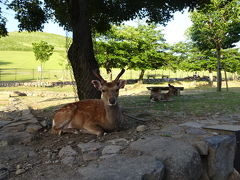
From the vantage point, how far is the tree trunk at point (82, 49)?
270 inches

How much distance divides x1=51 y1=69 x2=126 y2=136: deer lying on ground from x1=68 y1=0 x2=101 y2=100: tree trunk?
5.08 ft

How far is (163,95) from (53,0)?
642cm

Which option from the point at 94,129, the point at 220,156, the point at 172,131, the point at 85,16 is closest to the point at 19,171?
the point at 94,129

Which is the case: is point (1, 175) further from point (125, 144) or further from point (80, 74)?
point (80, 74)

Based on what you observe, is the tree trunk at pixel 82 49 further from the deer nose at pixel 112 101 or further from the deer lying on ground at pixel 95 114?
the deer nose at pixel 112 101

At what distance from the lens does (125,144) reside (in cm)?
429

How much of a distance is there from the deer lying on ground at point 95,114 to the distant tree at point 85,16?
167cm

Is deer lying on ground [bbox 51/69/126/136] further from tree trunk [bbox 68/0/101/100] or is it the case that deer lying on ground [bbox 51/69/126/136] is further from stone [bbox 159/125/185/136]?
tree trunk [bbox 68/0/101/100]

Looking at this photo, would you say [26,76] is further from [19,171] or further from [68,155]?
[19,171]

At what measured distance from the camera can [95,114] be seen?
5332 millimetres

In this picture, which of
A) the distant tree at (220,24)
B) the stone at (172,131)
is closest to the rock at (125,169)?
the stone at (172,131)

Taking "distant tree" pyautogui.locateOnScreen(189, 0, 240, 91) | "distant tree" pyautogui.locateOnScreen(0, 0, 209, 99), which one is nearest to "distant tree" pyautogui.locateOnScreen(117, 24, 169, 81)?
"distant tree" pyautogui.locateOnScreen(189, 0, 240, 91)

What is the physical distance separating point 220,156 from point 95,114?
2545 mm

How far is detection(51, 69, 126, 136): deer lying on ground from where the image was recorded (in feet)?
16.6
